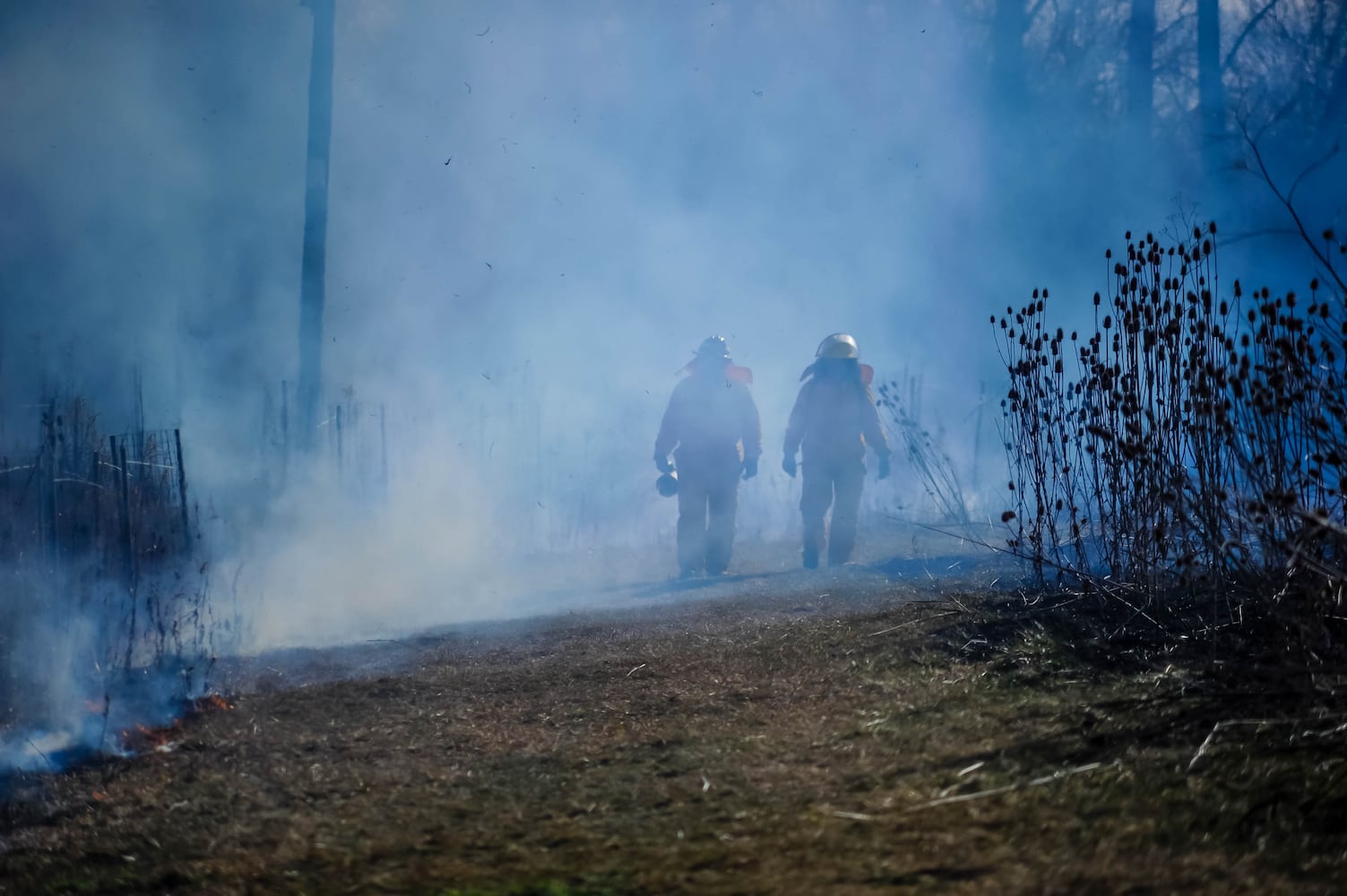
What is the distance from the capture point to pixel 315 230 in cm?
1049

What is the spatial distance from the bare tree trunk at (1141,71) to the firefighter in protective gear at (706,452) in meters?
8.68

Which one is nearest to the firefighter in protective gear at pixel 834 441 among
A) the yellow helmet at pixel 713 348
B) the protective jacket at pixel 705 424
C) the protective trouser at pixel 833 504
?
the protective trouser at pixel 833 504

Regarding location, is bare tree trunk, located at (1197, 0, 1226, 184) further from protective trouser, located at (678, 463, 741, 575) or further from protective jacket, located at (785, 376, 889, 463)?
protective trouser, located at (678, 463, 741, 575)

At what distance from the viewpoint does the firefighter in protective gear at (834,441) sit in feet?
29.9

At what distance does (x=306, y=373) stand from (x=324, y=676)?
6388 millimetres

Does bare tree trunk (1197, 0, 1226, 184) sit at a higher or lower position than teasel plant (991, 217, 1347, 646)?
higher

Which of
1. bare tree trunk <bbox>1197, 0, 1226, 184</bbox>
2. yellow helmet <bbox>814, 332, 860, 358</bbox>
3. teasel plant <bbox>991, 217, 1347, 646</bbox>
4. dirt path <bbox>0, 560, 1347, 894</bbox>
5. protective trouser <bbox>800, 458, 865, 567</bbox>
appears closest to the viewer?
dirt path <bbox>0, 560, 1347, 894</bbox>

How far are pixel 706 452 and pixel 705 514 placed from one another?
0.62 metres

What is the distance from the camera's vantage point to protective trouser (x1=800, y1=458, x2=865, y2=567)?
9.06 m

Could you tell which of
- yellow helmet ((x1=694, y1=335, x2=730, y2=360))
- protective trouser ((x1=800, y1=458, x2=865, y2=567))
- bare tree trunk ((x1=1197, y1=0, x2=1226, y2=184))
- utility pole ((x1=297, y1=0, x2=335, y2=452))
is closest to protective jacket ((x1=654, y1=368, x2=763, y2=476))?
yellow helmet ((x1=694, y1=335, x2=730, y2=360))

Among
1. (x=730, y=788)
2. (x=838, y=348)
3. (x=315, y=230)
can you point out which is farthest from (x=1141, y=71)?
(x=730, y=788)

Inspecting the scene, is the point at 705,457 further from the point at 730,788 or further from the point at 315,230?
the point at 730,788

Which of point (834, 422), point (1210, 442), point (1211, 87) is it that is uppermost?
point (1211, 87)

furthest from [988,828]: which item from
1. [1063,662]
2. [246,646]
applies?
[246,646]
